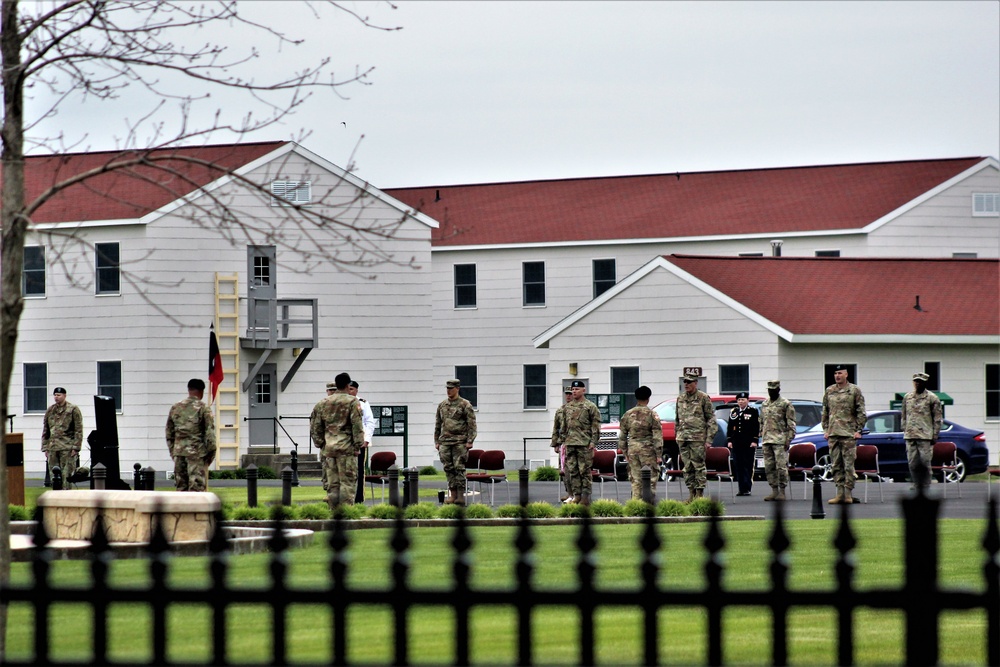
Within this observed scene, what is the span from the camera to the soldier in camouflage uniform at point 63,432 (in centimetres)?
2744

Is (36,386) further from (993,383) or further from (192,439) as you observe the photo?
(993,383)

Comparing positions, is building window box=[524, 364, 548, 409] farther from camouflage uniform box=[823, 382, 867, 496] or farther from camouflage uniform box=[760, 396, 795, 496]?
camouflage uniform box=[823, 382, 867, 496]

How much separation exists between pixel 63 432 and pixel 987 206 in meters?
29.3

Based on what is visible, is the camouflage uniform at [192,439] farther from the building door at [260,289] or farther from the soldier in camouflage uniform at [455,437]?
the building door at [260,289]

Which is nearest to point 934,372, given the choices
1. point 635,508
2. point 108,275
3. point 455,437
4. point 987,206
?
point 987,206

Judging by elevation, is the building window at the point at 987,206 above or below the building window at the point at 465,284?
above

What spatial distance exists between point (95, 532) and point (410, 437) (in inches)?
1516

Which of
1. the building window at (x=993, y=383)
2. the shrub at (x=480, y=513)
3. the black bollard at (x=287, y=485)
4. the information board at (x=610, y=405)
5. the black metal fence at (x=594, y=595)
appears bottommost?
the shrub at (x=480, y=513)

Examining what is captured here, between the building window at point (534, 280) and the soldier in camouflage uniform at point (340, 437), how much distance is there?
25.7 meters

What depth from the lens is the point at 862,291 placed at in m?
39.2

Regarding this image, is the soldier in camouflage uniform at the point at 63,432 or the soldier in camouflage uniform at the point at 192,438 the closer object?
the soldier in camouflage uniform at the point at 192,438

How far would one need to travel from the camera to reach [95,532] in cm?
469

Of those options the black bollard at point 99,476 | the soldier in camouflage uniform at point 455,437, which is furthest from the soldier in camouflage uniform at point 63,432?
the soldier in camouflage uniform at point 455,437

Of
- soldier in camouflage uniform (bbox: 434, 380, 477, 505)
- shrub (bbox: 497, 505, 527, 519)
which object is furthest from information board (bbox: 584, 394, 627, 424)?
shrub (bbox: 497, 505, 527, 519)
